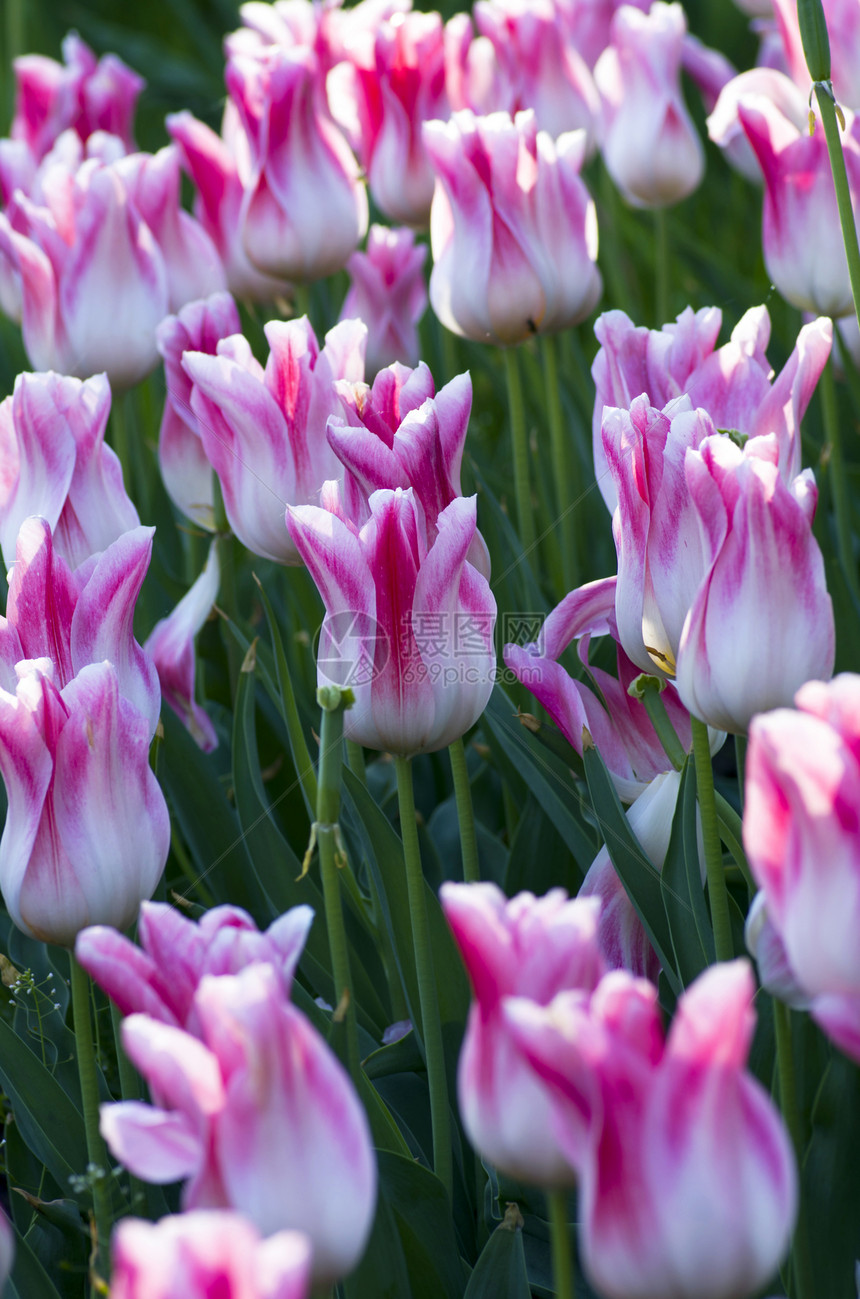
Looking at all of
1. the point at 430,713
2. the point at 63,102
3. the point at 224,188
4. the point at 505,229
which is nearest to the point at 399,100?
the point at 224,188

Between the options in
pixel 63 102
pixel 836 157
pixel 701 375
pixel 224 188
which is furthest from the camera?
pixel 63 102

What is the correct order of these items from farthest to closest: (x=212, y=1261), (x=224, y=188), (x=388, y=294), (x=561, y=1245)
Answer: (x=224, y=188)
(x=388, y=294)
(x=561, y=1245)
(x=212, y=1261)

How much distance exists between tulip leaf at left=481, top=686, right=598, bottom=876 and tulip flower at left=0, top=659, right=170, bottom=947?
39 cm

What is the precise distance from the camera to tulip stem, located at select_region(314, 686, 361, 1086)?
730mm

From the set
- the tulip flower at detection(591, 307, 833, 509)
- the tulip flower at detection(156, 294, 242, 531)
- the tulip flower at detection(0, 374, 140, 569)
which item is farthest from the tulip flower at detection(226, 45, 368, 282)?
the tulip flower at detection(591, 307, 833, 509)

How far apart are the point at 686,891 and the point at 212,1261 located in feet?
1.77

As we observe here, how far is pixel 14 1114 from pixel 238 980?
0.61 m

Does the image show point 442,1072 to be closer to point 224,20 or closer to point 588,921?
point 588,921

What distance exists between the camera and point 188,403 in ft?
→ 4.70

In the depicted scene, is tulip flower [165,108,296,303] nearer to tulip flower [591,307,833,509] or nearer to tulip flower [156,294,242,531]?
tulip flower [156,294,242,531]

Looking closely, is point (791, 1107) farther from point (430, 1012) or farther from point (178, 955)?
point (178, 955)

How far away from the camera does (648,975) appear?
1047 mm

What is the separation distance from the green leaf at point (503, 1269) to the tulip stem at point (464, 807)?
0.28 meters

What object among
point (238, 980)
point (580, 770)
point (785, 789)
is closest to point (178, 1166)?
point (238, 980)
